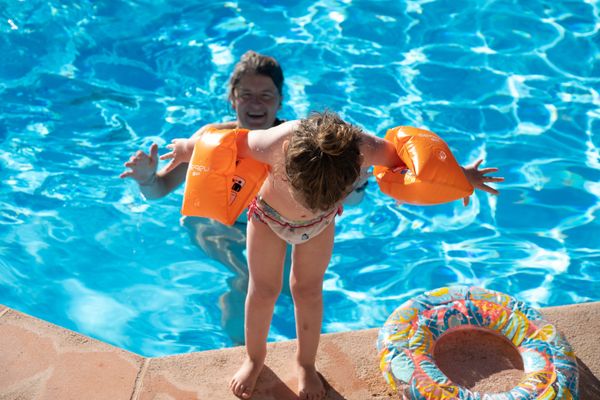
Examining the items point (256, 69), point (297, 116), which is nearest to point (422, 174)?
point (256, 69)

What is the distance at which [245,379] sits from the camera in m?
3.45

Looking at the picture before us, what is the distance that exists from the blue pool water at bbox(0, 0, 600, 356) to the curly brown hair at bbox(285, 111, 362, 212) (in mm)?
2425

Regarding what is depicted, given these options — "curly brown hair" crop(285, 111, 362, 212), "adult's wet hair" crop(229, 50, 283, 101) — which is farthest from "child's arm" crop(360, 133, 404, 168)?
"adult's wet hair" crop(229, 50, 283, 101)

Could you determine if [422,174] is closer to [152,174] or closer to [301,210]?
[301,210]

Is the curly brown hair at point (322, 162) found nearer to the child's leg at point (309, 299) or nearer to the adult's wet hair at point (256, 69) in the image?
the child's leg at point (309, 299)

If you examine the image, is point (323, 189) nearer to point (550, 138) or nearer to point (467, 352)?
point (467, 352)

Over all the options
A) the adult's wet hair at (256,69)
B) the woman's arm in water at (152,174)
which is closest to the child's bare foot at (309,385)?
the woman's arm in water at (152,174)

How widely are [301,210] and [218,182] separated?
1.30 feet

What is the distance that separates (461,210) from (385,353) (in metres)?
2.72

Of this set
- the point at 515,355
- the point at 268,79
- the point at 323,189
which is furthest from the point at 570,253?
the point at 323,189

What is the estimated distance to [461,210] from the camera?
591 cm

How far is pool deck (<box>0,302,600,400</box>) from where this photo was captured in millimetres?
3395

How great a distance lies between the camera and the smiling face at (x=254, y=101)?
15.1ft

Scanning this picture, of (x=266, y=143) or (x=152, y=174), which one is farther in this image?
(x=152, y=174)
